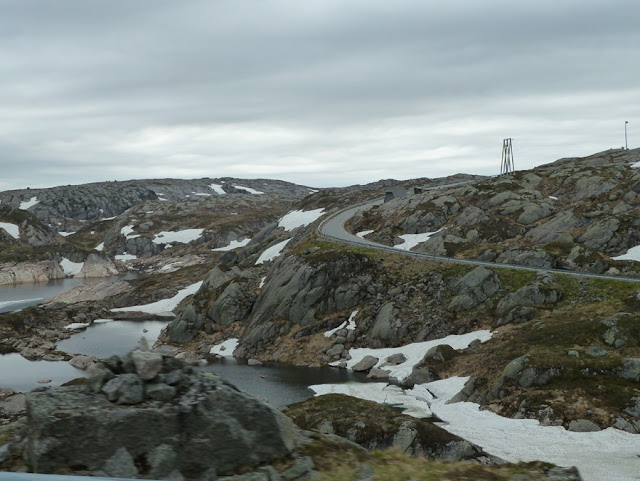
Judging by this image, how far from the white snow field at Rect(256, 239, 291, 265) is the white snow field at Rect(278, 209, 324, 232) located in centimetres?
2285

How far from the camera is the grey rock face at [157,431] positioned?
11.8 meters

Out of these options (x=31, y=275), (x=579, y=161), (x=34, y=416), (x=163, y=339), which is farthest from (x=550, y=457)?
(x=31, y=275)

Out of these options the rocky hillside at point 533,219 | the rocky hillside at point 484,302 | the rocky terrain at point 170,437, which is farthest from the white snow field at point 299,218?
the rocky terrain at point 170,437

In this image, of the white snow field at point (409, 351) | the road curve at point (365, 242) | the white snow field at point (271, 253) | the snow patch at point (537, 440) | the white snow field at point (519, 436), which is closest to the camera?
the snow patch at point (537, 440)

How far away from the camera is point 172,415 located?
12820mm

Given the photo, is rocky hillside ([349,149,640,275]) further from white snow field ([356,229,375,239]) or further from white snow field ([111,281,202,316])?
white snow field ([111,281,202,316])

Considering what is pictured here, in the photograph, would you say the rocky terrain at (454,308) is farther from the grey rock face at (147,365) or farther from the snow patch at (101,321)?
the grey rock face at (147,365)

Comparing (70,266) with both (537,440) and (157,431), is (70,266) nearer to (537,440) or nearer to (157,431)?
(537,440)

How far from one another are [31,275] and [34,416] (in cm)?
18562

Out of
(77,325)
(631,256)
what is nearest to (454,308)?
(631,256)

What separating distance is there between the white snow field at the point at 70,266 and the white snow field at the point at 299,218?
91989mm

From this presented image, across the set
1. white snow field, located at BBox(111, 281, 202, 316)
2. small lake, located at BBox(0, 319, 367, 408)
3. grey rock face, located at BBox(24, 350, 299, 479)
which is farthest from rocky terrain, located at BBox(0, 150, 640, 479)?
small lake, located at BBox(0, 319, 367, 408)

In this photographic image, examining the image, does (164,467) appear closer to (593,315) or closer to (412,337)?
(593,315)

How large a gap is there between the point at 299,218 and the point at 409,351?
8352 cm
